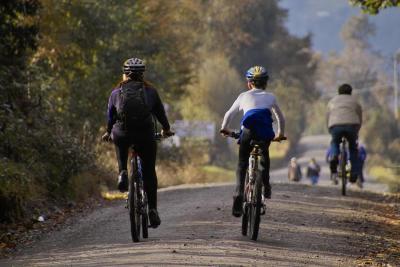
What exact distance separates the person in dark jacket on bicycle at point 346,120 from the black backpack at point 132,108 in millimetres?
7353

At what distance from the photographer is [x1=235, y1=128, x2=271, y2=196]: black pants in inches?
457

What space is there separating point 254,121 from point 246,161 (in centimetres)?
58

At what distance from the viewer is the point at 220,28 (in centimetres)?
7656

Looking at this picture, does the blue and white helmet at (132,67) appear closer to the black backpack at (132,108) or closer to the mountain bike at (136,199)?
the black backpack at (132,108)

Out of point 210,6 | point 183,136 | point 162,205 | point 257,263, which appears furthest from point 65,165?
point 210,6

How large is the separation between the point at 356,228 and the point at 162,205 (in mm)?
4413

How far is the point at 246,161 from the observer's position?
11.8 m

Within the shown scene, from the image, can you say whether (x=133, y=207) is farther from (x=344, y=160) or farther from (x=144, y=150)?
(x=344, y=160)

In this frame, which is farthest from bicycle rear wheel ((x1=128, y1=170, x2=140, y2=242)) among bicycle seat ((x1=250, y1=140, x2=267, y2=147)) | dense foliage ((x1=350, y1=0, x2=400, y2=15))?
dense foliage ((x1=350, y1=0, x2=400, y2=15))

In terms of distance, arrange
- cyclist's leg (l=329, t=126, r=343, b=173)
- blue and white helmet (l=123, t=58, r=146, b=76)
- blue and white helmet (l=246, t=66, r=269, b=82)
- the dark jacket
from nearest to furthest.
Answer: the dark jacket
blue and white helmet (l=123, t=58, r=146, b=76)
blue and white helmet (l=246, t=66, r=269, b=82)
cyclist's leg (l=329, t=126, r=343, b=173)

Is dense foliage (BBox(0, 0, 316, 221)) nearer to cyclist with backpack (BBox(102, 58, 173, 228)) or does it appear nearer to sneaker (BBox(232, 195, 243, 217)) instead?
cyclist with backpack (BBox(102, 58, 173, 228))

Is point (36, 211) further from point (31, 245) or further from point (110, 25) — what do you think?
point (110, 25)

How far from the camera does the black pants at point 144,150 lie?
36.9ft

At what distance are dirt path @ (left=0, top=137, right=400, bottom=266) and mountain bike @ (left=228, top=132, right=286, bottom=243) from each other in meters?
0.21
